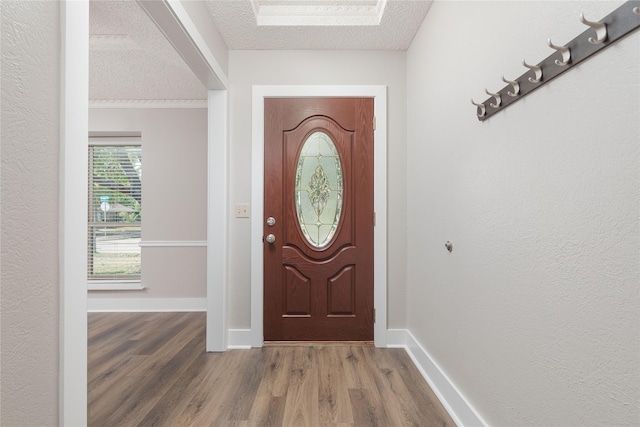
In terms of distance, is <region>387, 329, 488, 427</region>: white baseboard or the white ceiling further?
the white ceiling

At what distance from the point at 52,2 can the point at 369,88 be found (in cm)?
214

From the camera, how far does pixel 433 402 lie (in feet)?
5.96

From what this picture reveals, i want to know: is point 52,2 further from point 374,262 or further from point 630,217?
point 374,262

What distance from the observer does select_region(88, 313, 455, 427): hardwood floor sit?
1.68 m

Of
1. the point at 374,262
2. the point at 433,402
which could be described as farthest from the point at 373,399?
the point at 374,262

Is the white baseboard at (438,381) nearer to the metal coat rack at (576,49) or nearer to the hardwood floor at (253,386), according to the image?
the hardwood floor at (253,386)

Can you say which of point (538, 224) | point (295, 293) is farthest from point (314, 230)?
point (538, 224)

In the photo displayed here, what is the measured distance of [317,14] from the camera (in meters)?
2.34

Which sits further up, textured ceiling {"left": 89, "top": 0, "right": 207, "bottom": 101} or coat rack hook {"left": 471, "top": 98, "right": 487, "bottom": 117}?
textured ceiling {"left": 89, "top": 0, "right": 207, "bottom": 101}

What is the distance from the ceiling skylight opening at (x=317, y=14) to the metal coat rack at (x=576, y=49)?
1453mm

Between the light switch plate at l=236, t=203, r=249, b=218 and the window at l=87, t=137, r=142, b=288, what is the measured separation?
6.51ft

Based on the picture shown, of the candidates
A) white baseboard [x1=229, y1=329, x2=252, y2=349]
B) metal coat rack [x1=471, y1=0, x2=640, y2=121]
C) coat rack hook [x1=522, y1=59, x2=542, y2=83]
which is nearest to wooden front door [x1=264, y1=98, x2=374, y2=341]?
white baseboard [x1=229, y1=329, x2=252, y2=349]

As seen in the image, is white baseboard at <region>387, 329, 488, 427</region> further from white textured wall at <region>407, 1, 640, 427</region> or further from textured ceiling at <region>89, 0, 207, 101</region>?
textured ceiling at <region>89, 0, 207, 101</region>

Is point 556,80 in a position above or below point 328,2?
below
